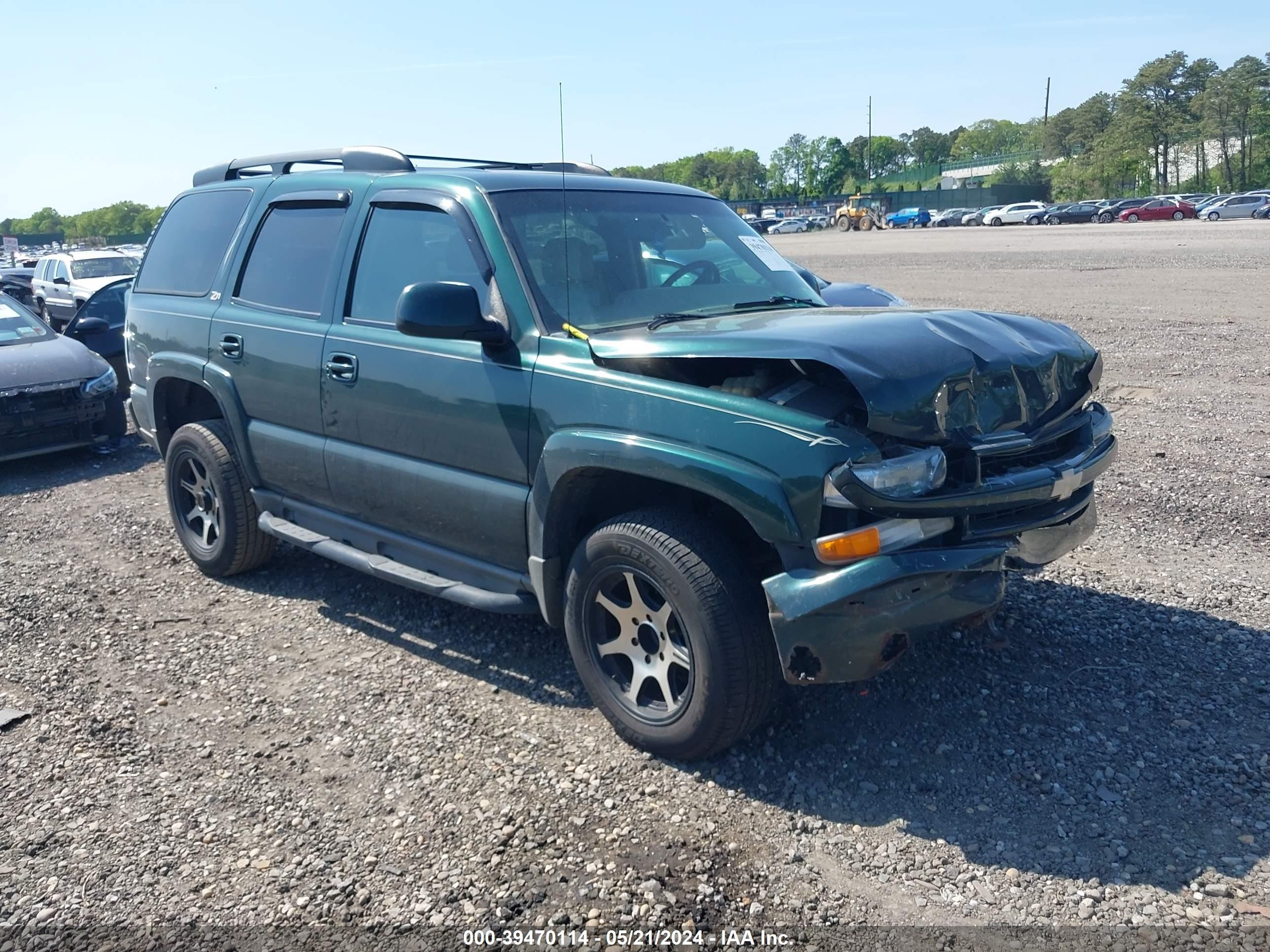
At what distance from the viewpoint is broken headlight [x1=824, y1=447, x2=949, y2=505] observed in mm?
3059

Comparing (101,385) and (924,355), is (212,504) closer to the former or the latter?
(101,385)

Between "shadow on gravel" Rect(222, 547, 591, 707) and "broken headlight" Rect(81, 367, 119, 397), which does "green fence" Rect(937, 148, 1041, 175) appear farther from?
"shadow on gravel" Rect(222, 547, 591, 707)

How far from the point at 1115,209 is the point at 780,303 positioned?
6139cm

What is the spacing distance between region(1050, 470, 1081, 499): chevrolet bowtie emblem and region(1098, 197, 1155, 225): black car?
59748mm

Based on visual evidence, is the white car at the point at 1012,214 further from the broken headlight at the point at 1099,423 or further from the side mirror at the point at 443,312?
the side mirror at the point at 443,312

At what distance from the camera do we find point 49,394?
28.0ft

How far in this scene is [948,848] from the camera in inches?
122

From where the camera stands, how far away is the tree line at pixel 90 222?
154 m

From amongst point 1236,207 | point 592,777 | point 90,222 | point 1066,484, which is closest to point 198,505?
point 592,777

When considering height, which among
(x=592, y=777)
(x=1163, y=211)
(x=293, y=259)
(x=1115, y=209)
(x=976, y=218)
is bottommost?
(x=592, y=777)

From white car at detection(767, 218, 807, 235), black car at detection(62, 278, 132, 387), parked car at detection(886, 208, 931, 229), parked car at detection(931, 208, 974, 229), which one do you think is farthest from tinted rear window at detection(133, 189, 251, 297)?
parked car at detection(886, 208, 931, 229)

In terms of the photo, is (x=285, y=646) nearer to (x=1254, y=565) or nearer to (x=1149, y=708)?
(x=1149, y=708)

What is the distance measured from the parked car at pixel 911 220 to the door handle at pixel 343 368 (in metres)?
68.9

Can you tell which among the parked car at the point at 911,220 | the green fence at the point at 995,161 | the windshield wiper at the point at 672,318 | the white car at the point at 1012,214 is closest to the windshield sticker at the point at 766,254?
the windshield wiper at the point at 672,318
